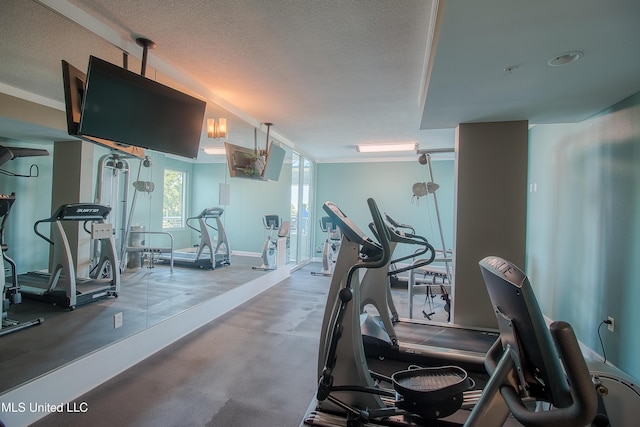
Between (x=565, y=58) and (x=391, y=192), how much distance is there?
19.2ft

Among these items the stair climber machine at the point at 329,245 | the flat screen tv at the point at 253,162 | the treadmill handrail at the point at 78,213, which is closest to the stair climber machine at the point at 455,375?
the treadmill handrail at the point at 78,213

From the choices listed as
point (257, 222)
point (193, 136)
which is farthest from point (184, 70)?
point (257, 222)

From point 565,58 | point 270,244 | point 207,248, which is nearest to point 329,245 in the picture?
point 270,244

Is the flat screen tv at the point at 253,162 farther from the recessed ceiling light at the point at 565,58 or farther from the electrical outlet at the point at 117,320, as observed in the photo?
the recessed ceiling light at the point at 565,58

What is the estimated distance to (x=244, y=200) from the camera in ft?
17.3

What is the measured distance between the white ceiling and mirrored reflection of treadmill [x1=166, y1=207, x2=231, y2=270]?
1796 mm

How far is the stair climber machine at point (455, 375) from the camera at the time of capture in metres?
0.85

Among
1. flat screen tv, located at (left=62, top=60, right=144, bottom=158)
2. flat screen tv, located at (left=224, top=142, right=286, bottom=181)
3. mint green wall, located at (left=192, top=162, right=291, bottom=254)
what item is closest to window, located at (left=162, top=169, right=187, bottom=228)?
mint green wall, located at (left=192, top=162, right=291, bottom=254)

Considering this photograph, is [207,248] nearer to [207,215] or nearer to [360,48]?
[207,215]

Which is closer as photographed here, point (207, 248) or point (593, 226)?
point (593, 226)

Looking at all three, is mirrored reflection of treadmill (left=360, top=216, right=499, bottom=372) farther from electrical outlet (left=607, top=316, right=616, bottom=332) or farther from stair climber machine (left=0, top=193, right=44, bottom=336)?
stair climber machine (left=0, top=193, right=44, bottom=336)

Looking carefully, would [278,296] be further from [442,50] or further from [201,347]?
[442,50]

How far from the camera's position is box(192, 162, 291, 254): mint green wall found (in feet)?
14.1

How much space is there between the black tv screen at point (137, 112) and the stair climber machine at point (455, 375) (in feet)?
5.15
